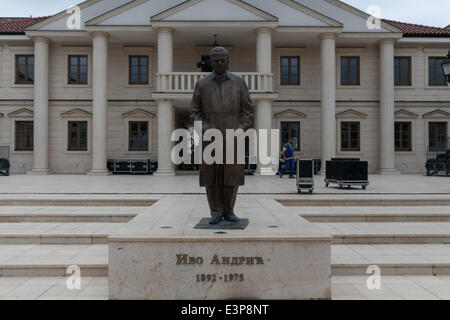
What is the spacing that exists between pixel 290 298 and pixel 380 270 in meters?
1.99

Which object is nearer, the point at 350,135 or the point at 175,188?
the point at 175,188

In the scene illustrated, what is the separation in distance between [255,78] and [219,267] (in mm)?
18822

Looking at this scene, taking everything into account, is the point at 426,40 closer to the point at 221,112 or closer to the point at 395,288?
the point at 395,288

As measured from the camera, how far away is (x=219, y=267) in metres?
4.75

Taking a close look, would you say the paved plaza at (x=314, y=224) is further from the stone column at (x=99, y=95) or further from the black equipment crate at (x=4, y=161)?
the black equipment crate at (x=4, y=161)

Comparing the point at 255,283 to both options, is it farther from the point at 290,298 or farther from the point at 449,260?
the point at 449,260

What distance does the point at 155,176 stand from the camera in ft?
69.3

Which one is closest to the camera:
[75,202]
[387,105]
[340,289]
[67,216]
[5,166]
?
[340,289]

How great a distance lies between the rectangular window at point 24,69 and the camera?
24.7m

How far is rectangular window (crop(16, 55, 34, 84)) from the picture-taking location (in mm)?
24719

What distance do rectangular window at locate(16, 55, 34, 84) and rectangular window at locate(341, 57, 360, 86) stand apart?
20.6 metres

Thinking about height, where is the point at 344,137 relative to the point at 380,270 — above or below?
above

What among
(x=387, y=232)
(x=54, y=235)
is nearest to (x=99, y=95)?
(x=54, y=235)
